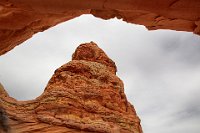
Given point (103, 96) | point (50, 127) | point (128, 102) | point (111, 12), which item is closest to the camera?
point (111, 12)

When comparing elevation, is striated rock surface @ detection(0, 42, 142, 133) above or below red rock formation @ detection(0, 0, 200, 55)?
above

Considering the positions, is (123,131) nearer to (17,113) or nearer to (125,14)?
(17,113)

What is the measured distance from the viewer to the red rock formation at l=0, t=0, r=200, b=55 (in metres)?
7.01

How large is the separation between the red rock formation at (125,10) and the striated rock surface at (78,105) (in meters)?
21.4

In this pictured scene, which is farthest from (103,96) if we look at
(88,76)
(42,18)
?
(42,18)

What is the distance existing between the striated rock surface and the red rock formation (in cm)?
2143

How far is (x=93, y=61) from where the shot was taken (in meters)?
38.3

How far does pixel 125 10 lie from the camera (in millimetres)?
7312

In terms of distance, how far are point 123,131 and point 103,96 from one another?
14.3ft

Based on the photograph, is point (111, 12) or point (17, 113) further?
point (17, 113)

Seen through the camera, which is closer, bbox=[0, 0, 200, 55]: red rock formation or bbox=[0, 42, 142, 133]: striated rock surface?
bbox=[0, 0, 200, 55]: red rock formation

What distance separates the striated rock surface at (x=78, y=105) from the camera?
99.1 ft

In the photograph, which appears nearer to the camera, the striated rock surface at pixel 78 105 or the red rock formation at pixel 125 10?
the red rock formation at pixel 125 10

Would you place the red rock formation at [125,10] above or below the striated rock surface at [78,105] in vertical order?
below
